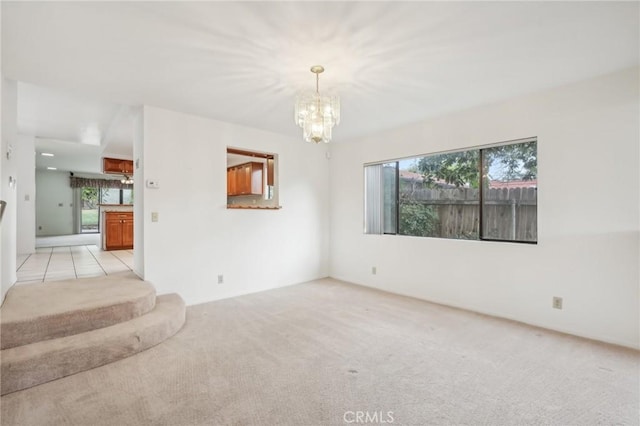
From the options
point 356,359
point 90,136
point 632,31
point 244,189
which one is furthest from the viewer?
point 244,189

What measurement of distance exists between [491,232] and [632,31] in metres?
2.27

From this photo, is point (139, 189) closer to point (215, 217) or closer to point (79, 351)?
point (215, 217)

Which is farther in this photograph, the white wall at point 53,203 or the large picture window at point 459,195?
the white wall at point 53,203

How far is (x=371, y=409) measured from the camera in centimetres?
192

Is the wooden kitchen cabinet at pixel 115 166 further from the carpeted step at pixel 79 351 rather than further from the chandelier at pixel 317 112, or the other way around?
the chandelier at pixel 317 112

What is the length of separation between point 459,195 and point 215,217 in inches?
138

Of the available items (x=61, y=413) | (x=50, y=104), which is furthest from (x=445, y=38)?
A: (x=50, y=104)

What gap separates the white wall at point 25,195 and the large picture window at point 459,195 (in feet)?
22.6

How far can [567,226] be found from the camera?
122 inches

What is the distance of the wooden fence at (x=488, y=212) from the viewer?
3.50 metres

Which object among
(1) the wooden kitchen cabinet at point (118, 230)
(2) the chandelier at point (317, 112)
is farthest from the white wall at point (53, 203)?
(2) the chandelier at point (317, 112)

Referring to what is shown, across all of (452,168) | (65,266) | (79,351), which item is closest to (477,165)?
(452,168)

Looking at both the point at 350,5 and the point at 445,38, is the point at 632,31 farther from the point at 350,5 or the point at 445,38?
the point at 350,5

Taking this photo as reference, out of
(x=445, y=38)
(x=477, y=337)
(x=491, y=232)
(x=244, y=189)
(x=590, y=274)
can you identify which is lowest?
(x=477, y=337)
